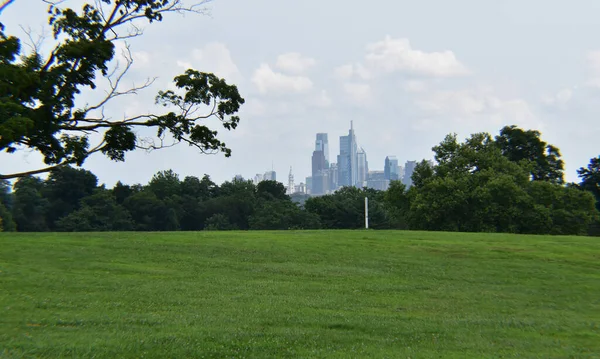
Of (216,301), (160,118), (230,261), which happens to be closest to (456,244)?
(230,261)

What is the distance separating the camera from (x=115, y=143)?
23906mm

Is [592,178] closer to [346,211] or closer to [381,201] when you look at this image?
[381,201]

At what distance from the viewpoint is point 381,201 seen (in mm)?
71812

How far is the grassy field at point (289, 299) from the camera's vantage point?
9.74m

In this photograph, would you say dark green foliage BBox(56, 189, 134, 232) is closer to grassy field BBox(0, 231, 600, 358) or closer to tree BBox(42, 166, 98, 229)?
tree BBox(42, 166, 98, 229)

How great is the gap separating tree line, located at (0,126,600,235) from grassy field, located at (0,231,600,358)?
25.8 m

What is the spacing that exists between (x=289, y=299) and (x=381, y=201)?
57860mm

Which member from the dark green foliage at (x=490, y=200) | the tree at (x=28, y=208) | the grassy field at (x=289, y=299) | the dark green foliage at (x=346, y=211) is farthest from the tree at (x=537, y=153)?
the tree at (x=28, y=208)

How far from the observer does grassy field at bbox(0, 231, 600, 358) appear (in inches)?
384

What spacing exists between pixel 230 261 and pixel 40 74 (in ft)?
35.3

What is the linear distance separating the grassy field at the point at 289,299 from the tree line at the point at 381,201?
25.8 m

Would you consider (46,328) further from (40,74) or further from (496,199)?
(496,199)

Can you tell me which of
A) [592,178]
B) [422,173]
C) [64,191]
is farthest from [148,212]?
[592,178]

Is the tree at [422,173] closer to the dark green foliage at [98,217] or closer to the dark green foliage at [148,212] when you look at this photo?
the dark green foliage at [98,217]
